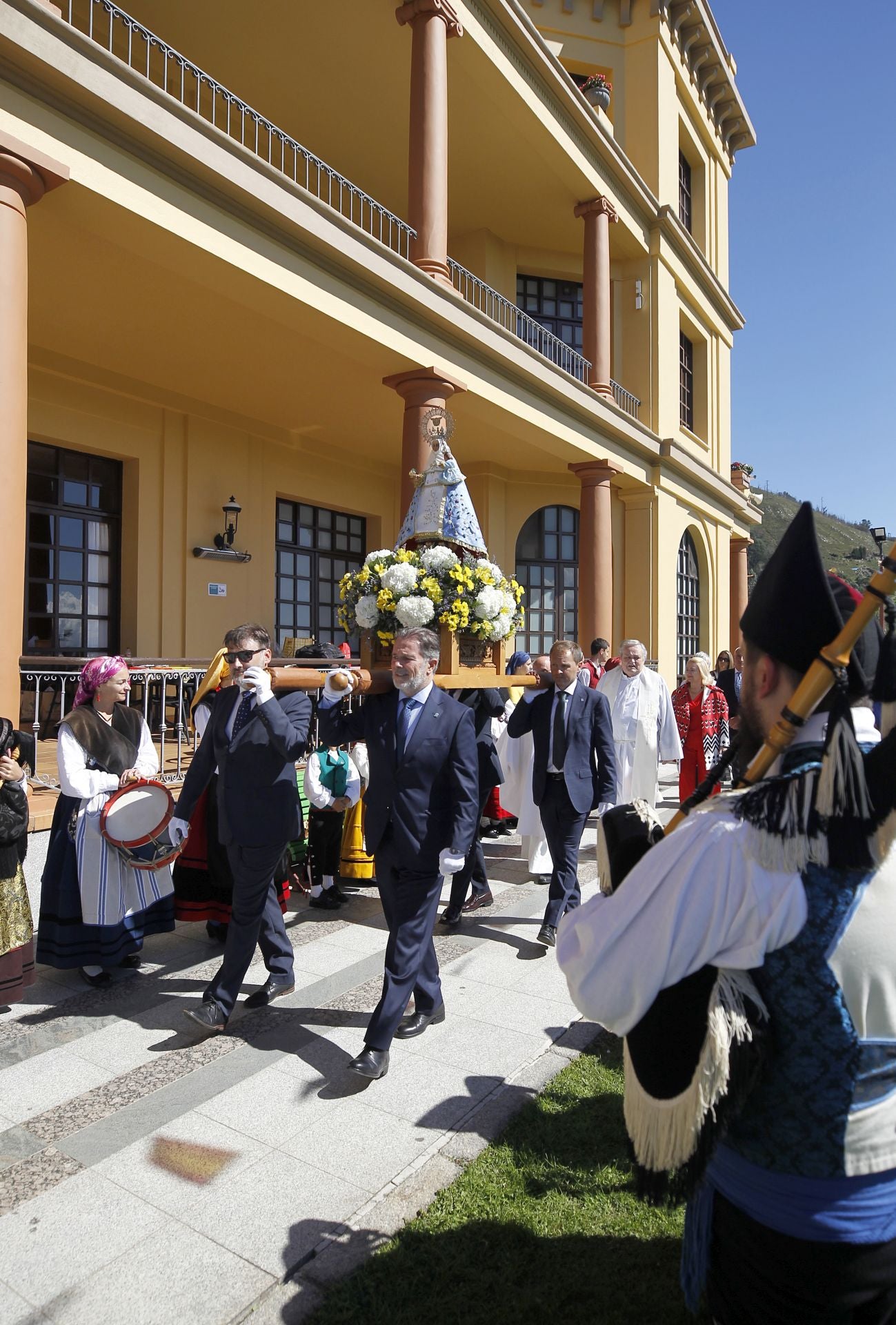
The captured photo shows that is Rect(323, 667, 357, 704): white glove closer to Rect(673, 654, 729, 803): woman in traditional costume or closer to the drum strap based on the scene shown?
the drum strap

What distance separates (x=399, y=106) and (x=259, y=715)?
36.7 feet


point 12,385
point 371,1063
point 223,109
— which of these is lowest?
point 371,1063

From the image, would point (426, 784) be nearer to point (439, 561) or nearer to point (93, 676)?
point (439, 561)

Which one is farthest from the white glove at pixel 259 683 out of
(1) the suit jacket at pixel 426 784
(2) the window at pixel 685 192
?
(2) the window at pixel 685 192

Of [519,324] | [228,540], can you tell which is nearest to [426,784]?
[228,540]

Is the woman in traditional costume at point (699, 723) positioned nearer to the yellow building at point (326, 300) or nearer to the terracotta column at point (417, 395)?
the terracotta column at point (417, 395)

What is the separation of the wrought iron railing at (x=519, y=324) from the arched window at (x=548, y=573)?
9.38 ft

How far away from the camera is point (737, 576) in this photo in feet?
74.2

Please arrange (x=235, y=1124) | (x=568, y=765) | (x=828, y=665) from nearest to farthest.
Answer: (x=828, y=665)
(x=235, y=1124)
(x=568, y=765)

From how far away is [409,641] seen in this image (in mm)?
3994

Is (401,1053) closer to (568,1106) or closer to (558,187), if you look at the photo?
(568,1106)

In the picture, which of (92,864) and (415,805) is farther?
(92,864)

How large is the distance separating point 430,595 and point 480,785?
1587 mm

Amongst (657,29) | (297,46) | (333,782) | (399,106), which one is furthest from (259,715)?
(657,29)
